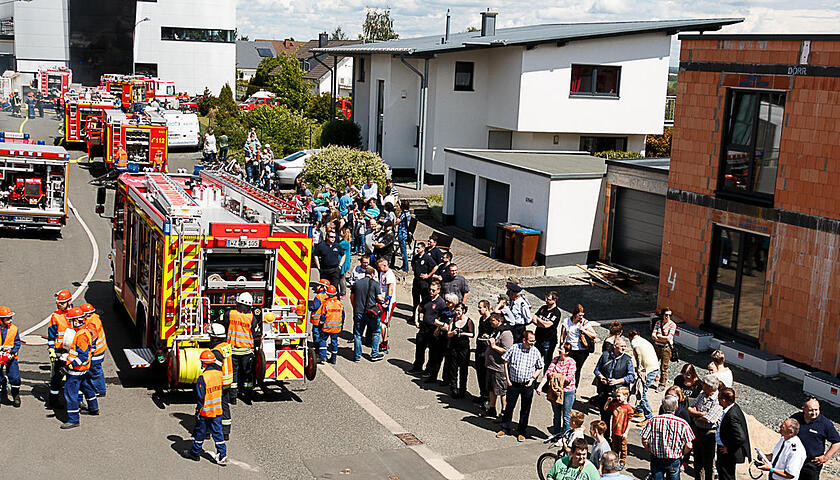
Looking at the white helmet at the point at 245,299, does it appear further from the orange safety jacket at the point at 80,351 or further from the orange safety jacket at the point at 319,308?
the orange safety jacket at the point at 319,308

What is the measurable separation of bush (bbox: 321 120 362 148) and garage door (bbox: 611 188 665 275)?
1718 centimetres

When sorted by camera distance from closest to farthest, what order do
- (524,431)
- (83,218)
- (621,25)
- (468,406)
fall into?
1. (524,431)
2. (468,406)
3. (83,218)
4. (621,25)

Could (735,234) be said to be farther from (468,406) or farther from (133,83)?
(133,83)

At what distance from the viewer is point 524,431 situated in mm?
12172

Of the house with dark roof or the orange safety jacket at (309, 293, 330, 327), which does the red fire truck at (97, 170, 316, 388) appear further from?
the house with dark roof

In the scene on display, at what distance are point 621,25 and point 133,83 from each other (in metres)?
21.1

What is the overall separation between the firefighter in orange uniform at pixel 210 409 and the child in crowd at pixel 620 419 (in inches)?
182

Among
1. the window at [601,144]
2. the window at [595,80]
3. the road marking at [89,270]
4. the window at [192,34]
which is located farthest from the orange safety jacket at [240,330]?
the window at [192,34]

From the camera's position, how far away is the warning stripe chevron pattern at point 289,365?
12.5 m

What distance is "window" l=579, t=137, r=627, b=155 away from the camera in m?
32.1

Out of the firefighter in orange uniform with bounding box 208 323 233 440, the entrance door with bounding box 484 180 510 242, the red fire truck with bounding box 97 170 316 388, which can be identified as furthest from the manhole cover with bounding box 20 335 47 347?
the entrance door with bounding box 484 180 510 242

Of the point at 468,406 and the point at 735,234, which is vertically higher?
the point at 735,234

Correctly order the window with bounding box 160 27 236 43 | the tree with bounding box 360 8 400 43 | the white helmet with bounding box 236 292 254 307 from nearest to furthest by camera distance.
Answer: the white helmet with bounding box 236 292 254 307 < the window with bounding box 160 27 236 43 < the tree with bounding box 360 8 400 43

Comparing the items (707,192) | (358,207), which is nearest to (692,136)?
(707,192)
